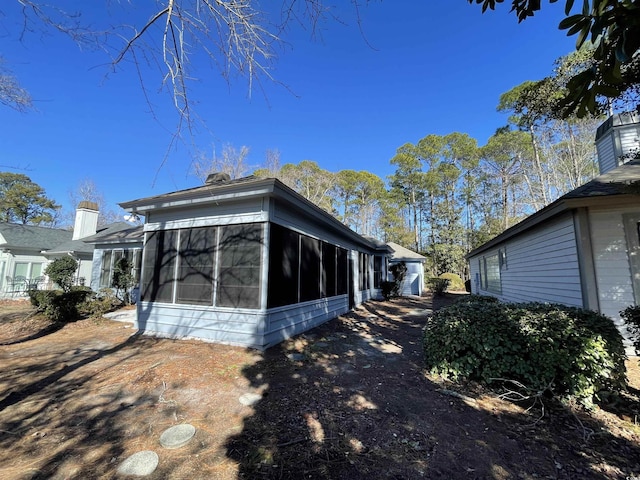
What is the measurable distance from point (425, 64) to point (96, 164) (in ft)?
34.3

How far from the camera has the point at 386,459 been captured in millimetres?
2312

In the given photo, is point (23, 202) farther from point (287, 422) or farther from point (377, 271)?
point (287, 422)

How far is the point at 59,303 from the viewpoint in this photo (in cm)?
767

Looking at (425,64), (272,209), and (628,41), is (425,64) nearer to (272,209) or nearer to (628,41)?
(272,209)

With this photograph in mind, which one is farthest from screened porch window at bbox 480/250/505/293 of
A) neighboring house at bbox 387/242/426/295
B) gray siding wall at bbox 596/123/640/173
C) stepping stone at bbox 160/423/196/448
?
stepping stone at bbox 160/423/196/448

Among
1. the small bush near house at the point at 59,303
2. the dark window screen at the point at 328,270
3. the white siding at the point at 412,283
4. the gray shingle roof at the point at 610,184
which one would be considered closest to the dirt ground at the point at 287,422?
the gray shingle roof at the point at 610,184

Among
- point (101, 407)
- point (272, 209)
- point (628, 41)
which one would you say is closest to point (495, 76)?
point (272, 209)

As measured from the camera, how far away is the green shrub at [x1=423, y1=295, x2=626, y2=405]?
10.5ft

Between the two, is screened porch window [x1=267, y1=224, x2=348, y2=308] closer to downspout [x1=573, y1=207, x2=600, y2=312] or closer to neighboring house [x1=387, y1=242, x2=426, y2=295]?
Result: downspout [x1=573, y1=207, x2=600, y2=312]

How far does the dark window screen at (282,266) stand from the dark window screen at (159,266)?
99.9 inches

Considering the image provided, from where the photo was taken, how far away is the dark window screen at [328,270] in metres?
8.21

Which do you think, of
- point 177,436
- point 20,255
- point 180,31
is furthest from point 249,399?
point 20,255

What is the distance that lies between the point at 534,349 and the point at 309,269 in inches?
190

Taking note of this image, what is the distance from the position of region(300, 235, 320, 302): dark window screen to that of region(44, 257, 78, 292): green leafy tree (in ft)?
27.5
